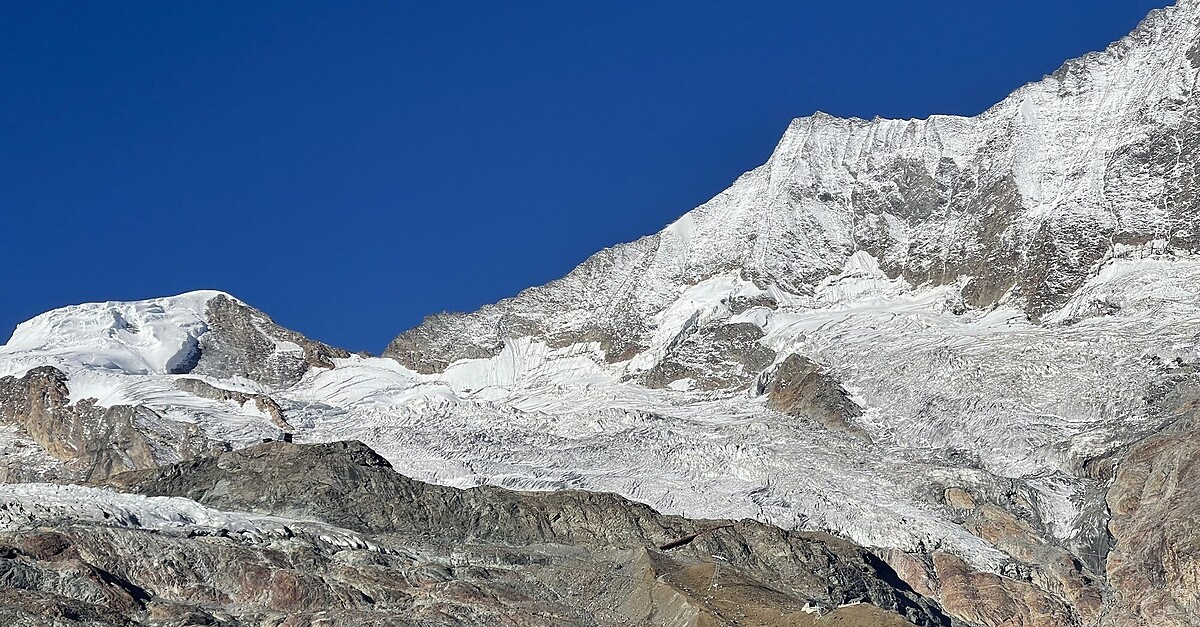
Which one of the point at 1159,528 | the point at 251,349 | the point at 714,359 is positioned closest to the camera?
the point at 1159,528

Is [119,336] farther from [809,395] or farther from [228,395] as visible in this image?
[809,395]

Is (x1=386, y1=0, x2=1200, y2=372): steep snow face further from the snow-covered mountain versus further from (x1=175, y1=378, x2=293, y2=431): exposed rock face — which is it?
(x1=175, y1=378, x2=293, y2=431): exposed rock face

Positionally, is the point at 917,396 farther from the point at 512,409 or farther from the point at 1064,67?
the point at 1064,67

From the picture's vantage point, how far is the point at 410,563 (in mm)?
90438

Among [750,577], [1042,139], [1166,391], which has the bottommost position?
[750,577]

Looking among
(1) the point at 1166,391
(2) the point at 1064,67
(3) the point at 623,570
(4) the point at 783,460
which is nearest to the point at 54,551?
(3) the point at 623,570

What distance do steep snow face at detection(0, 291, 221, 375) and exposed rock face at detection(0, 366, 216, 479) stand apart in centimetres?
971

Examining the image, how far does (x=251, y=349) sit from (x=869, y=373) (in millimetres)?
63286

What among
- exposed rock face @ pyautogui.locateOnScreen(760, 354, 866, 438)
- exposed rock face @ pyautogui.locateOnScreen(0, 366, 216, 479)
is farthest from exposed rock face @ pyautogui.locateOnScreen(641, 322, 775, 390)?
exposed rock face @ pyautogui.locateOnScreen(0, 366, 216, 479)

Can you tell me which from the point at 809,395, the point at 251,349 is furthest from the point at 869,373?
the point at 251,349

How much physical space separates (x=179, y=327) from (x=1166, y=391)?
3712 inches

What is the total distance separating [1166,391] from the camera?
128 m

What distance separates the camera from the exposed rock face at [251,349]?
182m

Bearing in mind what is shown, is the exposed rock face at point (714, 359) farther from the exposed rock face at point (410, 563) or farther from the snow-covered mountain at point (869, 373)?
the exposed rock face at point (410, 563)
